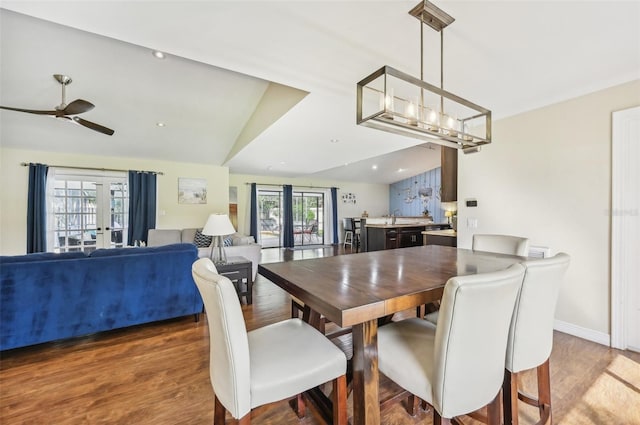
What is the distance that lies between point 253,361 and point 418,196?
9.74 meters

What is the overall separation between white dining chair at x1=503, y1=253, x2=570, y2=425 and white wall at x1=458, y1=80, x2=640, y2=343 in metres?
1.71

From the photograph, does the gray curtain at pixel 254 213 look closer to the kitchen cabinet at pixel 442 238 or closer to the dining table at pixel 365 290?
the kitchen cabinet at pixel 442 238

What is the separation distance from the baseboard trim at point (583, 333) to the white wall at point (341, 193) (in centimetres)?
728

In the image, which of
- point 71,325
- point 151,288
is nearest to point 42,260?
point 71,325

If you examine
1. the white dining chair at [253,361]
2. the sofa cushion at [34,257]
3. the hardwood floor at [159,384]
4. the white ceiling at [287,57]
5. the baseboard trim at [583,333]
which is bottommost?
the hardwood floor at [159,384]

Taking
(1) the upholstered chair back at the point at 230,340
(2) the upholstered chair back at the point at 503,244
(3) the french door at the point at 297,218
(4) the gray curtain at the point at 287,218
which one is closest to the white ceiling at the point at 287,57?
(2) the upholstered chair back at the point at 503,244

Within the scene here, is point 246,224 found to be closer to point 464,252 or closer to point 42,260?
point 42,260

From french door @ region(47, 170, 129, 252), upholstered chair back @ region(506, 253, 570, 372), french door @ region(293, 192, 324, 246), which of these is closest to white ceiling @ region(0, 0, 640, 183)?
french door @ region(47, 170, 129, 252)

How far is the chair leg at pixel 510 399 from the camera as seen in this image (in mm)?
1233

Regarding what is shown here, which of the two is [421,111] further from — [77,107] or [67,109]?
[67,109]

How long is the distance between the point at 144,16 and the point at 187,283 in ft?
7.49

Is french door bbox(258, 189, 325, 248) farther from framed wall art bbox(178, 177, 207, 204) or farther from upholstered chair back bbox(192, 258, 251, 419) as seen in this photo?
upholstered chair back bbox(192, 258, 251, 419)

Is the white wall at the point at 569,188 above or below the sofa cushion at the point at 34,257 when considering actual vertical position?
above

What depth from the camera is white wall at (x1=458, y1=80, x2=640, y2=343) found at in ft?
7.56
